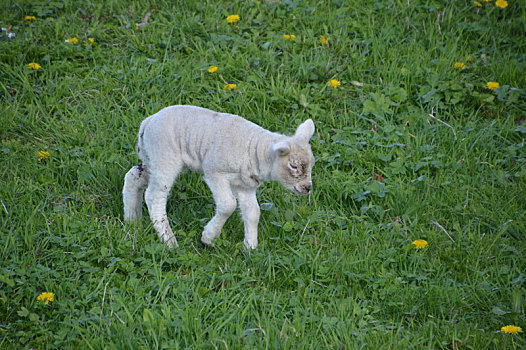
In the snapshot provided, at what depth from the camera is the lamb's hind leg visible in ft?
15.1

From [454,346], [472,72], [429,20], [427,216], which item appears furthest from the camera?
[429,20]

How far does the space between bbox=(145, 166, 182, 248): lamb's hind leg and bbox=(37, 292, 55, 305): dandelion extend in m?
1.00

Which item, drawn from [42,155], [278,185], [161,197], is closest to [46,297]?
[161,197]

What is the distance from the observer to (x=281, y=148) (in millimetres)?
→ 4234

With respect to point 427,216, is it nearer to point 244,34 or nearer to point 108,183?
point 108,183

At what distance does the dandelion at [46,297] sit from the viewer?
3.83 metres

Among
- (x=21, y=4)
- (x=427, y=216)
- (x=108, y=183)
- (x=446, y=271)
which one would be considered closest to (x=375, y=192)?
Answer: (x=427, y=216)

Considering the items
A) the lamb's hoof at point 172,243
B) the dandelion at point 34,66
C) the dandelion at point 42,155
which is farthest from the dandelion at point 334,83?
the dandelion at point 34,66

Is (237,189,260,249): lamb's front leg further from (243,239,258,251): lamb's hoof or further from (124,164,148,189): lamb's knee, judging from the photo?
(124,164,148,189): lamb's knee

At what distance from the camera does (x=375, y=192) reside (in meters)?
5.23

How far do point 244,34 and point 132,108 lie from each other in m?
1.78

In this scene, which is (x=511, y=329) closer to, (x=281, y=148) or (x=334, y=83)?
(x=281, y=148)

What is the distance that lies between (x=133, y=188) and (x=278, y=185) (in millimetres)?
1300

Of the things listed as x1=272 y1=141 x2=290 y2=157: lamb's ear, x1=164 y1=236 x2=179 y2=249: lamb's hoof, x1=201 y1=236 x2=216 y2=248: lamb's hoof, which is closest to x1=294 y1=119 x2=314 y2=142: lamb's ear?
x1=272 y1=141 x2=290 y2=157: lamb's ear
